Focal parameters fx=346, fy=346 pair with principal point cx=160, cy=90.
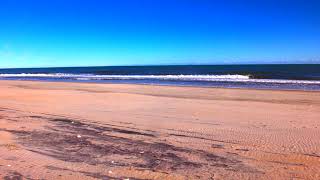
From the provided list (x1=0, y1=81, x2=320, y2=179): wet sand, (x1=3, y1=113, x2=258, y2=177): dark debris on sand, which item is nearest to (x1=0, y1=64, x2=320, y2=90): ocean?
(x1=0, y1=81, x2=320, y2=179): wet sand

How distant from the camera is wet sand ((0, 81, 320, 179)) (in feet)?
16.4

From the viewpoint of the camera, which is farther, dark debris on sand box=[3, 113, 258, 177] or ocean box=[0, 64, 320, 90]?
ocean box=[0, 64, 320, 90]

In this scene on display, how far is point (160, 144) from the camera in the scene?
6562 mm

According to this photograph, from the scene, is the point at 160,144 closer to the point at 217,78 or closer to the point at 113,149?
the point at 113,149

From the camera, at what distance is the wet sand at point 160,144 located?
498cm

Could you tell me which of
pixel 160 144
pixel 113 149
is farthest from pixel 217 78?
pixel 113 149

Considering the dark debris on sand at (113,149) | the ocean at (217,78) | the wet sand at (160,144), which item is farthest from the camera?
the ocean at (217,78)

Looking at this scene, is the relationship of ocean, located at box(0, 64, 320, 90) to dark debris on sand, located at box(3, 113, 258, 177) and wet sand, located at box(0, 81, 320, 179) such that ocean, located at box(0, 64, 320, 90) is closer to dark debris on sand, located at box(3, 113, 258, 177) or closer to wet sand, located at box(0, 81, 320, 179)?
wet sand, located at box(0, 81, 320, 179)

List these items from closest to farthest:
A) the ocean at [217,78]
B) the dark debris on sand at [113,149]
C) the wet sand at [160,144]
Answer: the wet sand at [160,144], the dark debris on sand at [113,149], the ocean at [217,78]

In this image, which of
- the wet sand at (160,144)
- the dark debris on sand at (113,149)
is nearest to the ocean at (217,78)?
the wet sand at (160,144)

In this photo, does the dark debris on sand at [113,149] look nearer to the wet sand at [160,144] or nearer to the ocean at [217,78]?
the wet sand at [160,144]

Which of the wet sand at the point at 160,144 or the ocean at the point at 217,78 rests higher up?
the ocean at the point at 217,78

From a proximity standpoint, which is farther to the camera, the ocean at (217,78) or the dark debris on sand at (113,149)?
the ocean at (217,78)

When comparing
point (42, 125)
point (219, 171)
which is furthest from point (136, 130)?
point (219, 171)
